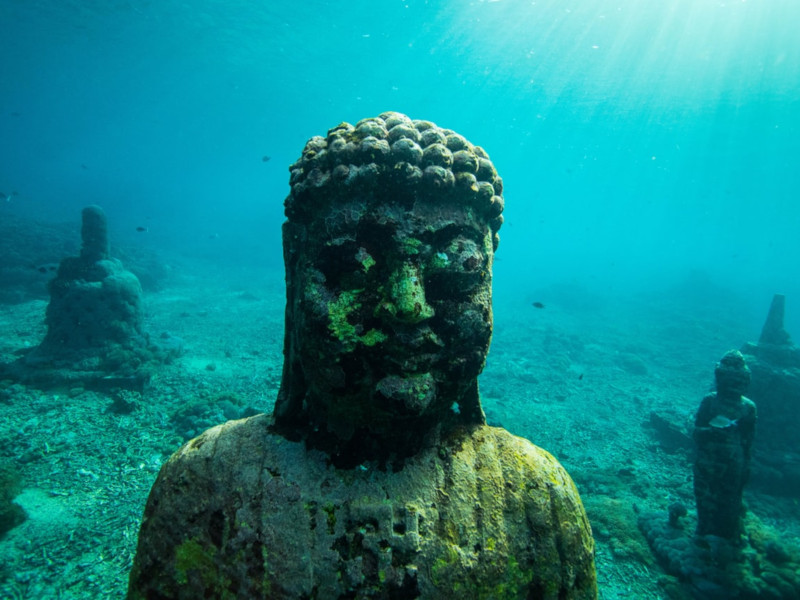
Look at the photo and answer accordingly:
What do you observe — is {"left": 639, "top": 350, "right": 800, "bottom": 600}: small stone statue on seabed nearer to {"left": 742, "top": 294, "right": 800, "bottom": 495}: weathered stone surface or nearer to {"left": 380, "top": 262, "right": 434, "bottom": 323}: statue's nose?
{"left": 742, "top": 294, "right": 800, "bottom": 495}: weathered stone surface

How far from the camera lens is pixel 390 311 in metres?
2.10

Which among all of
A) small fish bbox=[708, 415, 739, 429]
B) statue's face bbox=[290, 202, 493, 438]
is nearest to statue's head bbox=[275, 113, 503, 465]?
statue's face bbox=[290, 202, 493, 438]

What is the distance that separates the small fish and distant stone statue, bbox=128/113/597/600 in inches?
237

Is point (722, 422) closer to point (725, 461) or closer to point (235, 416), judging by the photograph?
point (725, 461)

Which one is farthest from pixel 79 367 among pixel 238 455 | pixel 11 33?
pixel 11 33

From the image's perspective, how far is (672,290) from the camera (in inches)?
1903

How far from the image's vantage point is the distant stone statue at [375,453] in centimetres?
209

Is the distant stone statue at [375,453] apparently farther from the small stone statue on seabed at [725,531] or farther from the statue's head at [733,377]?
the statue's head at [733,377]

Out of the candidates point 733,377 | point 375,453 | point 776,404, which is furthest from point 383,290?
point 776,404

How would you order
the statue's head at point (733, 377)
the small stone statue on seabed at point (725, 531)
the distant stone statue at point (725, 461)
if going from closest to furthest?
the small stone statue on seabed at point (725, 531) < the distant stone statue at point (725, 461) < the statue's head at point (733, 377)

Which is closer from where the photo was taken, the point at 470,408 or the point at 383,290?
the point at 383,290

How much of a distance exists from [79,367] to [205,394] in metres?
3.40

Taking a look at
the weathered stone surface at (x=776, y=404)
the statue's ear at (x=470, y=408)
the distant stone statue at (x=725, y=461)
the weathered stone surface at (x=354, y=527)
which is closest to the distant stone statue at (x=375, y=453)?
the weathered stone surface at (x=354, y=527)

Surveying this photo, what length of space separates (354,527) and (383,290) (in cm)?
135
